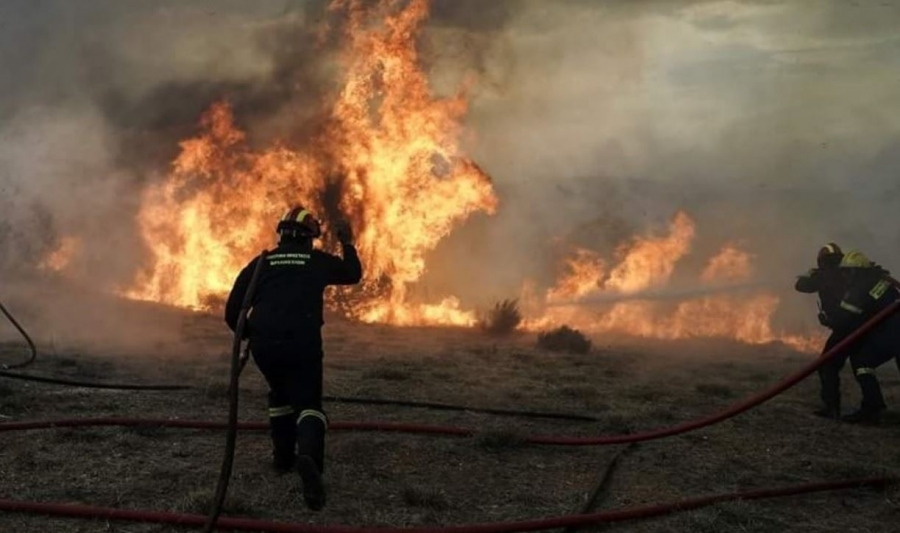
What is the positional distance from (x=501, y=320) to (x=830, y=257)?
12264 millimetres

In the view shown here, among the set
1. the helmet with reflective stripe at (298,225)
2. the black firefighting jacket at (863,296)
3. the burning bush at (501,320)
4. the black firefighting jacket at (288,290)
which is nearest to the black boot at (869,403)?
the black firefighting jacket at (863,296)

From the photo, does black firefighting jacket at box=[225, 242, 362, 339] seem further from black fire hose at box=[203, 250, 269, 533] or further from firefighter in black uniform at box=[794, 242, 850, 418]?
firefighter in black uniform at box=[794, 242, 850, 418]

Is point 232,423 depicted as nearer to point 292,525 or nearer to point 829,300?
point 292,525

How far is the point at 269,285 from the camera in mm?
5910

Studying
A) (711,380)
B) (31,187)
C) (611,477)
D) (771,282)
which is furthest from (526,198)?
(611,477)

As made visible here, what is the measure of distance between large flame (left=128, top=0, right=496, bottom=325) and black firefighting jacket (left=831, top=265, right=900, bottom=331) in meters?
13.3

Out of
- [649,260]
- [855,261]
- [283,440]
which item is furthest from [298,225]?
[649,260]

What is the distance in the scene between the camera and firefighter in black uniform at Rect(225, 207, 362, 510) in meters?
5.70

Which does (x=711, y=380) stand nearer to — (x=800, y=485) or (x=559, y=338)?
(x=559, y=338)

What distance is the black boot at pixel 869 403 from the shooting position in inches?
355

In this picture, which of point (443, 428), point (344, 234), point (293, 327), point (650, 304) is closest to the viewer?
point (293, 327)

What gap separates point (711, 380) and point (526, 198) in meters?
39.5

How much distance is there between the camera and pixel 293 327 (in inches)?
227

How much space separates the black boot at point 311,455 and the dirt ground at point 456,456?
0.58 ft
